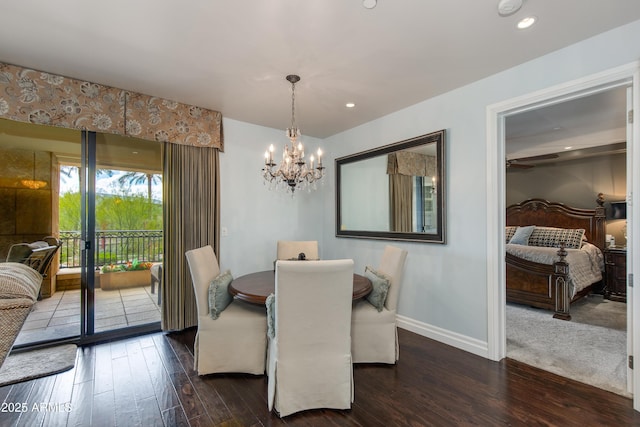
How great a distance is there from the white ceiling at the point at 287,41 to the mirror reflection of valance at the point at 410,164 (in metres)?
0.67

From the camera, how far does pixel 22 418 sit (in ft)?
6.20

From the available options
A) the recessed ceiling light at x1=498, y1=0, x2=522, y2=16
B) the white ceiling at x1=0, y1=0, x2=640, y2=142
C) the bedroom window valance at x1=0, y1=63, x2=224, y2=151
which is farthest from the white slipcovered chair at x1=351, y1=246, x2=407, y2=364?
the bedroom window valance at x1=0, y1=63, x2=224, y2=151

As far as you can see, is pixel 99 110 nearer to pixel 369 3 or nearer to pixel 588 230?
pixel 369 3

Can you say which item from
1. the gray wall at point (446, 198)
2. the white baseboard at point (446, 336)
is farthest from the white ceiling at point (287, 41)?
the white baseboard at point (446, 336)

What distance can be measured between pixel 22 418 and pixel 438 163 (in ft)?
12.6

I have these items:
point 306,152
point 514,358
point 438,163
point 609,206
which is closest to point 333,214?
point 306,152

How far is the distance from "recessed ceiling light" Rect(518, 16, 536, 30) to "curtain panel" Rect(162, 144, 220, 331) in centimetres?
324

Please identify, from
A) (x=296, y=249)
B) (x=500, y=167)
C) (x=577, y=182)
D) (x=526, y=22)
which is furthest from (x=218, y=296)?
(x=577, y=182)

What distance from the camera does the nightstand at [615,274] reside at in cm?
478

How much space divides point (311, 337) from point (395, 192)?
2.24 metres

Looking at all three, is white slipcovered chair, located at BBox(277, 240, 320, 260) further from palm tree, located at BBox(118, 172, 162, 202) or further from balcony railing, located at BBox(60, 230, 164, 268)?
palm tree, located at BBox(118, 172, 162, 202)

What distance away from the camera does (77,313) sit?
3.09m

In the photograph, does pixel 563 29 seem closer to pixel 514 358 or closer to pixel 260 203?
pixel 514 358

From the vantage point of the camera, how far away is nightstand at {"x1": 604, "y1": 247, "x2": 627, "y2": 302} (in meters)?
4.78
